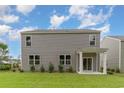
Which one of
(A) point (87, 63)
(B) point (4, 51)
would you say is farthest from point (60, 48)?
(B) point (4, 51)

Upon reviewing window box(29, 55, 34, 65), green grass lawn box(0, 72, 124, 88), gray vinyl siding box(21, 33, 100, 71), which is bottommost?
green grass lawn box(0, 72, 124, 88)

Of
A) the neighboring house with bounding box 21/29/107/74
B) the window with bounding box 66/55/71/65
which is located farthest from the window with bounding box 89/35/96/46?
the window with bounding box 66/55/71/65

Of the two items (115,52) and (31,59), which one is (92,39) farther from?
(31,59)

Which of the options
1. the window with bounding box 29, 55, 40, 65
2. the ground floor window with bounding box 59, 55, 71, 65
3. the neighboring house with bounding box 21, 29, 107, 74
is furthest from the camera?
the window with bounding box 29, 55, 40, 65

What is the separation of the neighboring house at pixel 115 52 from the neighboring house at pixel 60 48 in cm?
179

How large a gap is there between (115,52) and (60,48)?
5058mm

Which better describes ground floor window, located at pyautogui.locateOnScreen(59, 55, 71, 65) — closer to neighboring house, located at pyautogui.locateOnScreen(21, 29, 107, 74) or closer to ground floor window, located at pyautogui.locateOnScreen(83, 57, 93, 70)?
neighboring house, located at pyautogui.locateOnScreen(21, 29, 107, 74)

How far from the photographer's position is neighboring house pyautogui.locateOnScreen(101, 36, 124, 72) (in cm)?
2427

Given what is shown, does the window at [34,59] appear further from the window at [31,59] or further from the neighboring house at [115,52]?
the neighboring house at [115,52]

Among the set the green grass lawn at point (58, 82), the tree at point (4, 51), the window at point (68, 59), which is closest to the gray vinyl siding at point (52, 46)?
the window at point (68, 59)

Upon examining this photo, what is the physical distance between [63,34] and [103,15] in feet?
23.6
